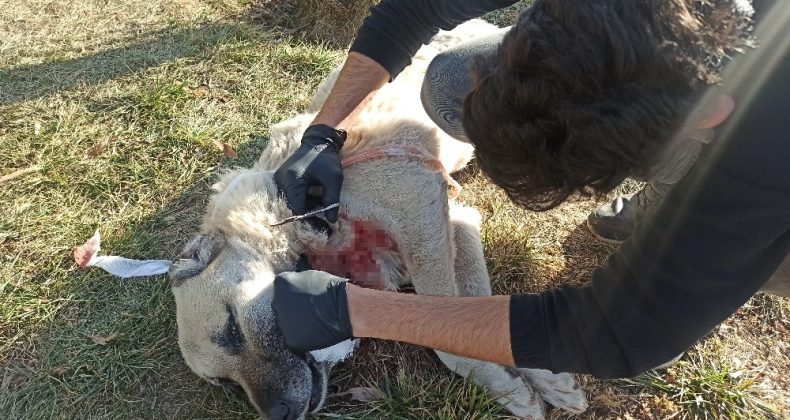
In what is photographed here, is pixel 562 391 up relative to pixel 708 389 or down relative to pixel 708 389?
down

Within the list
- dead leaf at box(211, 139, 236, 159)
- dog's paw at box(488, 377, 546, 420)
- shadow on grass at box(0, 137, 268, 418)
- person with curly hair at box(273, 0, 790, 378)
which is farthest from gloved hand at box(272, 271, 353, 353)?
dead leaf at box(211, 139, 236, 159)

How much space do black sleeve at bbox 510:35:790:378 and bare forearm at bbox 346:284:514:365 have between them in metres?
0.08

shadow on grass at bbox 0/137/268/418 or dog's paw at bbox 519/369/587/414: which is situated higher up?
dog's paw at bbox 519/369/587/414

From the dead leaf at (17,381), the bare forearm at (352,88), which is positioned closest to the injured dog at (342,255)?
the bare forearm at (352,88)

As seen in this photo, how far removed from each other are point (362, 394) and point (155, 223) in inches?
81.0

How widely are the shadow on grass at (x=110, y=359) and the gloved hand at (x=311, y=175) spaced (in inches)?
46.7

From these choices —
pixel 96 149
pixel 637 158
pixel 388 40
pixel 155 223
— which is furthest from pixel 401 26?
pixel 96 149

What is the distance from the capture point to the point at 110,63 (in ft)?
17.0

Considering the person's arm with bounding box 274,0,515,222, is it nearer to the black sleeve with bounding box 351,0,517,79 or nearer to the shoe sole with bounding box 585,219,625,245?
the black sleeve with bounding box 351,0,517,79

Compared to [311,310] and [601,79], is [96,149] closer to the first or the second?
[311,310]

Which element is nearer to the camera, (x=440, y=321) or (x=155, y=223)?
(x=440, y=321)

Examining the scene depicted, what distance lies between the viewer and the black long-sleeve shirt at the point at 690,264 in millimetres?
1834

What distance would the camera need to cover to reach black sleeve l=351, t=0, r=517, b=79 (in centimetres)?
327

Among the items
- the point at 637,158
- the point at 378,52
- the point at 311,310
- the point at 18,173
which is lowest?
the point at 18,173
